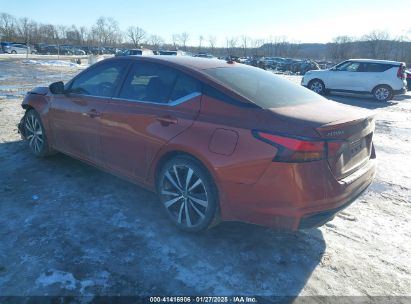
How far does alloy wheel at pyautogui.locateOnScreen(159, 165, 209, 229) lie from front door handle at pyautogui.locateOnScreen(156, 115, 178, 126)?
42 cm

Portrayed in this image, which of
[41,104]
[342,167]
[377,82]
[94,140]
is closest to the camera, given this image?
[342,167]

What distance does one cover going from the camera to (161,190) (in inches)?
137

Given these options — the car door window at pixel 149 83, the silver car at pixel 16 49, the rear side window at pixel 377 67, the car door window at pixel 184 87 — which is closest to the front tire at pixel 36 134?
the car door window at pixel 149 83

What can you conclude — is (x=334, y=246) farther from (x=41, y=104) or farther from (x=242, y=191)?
(x=41, y=104)

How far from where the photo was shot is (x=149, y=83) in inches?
144

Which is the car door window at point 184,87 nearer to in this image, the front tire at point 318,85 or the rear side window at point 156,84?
the rear side window at point 156,84

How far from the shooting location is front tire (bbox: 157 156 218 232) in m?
3.08

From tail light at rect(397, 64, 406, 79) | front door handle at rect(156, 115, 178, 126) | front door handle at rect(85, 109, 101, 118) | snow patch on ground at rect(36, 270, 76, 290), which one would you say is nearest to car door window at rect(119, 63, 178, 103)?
front door handle at rect(156, 115, 178, 126)

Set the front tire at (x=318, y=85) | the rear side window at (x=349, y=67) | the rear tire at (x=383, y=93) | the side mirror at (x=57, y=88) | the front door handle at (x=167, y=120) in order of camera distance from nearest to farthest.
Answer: the front door handle at (x=167, y=120)
the side mirror at (x=57, y=88)
the rear tire at (x=383, y=93)
the rear side window at (x=349, y=67)
the front tire at (x=318, y=85)

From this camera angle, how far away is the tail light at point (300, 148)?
258 centimetres

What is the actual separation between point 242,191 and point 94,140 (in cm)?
214

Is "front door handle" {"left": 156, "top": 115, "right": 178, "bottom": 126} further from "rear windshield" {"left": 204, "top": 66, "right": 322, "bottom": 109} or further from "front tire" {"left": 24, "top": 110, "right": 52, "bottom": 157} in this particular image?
"front tire" {"left": 24, "top": 110, "right": 52, "bottom": 157}

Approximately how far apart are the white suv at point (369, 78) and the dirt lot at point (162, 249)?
11.6 meters

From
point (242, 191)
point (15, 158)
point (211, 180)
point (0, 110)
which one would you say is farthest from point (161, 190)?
point (0, 110)
